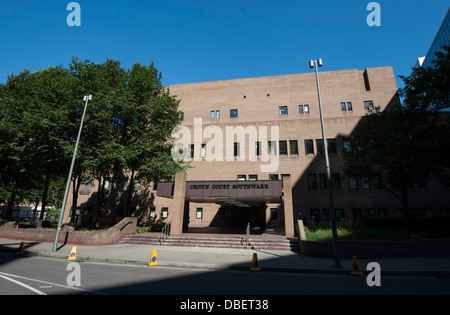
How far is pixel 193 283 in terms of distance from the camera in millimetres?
7168

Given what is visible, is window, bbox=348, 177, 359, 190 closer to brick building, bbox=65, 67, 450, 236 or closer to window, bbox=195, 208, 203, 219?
brick building, bbox=65, 67, 450, 236

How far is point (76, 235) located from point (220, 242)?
10.9 metres

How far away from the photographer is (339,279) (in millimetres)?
8055

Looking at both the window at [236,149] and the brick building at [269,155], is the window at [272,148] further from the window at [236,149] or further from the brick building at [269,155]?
the window at [236,149]

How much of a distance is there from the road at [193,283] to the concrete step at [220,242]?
6602 mm

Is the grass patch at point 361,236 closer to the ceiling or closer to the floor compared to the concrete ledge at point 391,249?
closer to the ceiling

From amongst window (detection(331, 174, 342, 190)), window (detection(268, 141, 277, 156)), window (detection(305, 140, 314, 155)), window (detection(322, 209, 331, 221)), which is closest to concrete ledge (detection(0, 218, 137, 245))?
window (detection(268, 141, 277, 156))

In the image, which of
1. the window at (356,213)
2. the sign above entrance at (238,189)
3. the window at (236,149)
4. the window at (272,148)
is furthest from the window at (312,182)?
the sign above entrance at (238,189)

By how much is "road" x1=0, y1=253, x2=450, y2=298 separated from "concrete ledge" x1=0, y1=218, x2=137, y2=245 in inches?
296

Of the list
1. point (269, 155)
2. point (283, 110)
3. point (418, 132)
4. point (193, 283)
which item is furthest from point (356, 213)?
point (193, 283)

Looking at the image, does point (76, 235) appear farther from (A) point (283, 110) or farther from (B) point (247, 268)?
(A) point (283, 110)

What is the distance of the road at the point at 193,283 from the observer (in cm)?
620

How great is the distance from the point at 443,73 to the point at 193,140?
82.1ft

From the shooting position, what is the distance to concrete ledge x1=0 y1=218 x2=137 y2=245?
54.6 ft
